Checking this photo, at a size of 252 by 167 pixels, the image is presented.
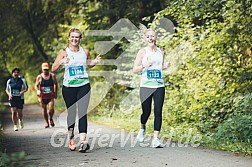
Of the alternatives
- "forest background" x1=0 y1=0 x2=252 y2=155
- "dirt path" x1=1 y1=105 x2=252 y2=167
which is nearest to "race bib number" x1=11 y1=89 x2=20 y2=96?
"forest background" x1=0 y1=0 x2=252 y2=155

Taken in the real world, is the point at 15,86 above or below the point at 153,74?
below

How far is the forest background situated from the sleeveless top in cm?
144

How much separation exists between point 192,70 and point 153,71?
15.2 feet

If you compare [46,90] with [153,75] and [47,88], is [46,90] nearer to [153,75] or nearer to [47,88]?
[47,88]

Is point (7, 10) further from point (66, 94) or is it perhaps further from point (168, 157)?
point (168, 157)

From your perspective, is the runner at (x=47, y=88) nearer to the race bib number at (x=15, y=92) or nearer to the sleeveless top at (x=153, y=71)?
the race bib number at (x=15, y=92)

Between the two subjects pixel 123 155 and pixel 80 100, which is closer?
pixel 123 155

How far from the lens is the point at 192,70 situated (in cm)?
1343

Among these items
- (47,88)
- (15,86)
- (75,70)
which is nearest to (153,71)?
(75,70)

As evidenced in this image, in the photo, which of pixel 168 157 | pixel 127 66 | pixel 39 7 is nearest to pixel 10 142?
pixel 168 157

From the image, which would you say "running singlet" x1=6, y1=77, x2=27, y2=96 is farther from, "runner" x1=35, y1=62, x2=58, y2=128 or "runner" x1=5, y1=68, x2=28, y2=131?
"runner" x1=35, y1=62, x2=58, y2=128

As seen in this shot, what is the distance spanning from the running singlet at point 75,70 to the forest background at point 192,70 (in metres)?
2.55

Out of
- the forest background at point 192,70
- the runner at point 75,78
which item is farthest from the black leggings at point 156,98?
the runner at point 75,78

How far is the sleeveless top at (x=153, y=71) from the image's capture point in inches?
352
